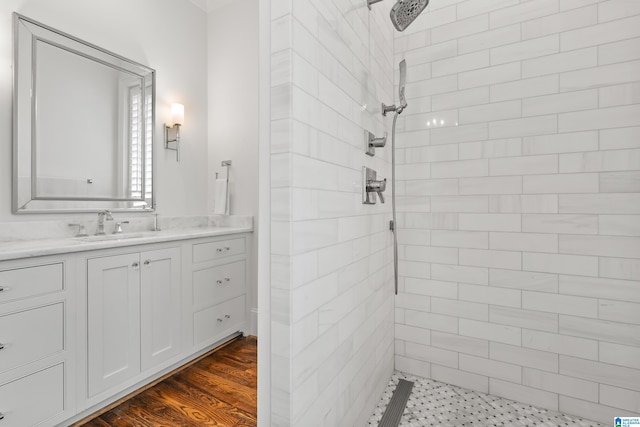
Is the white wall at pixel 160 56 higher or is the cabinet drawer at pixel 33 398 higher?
the white wall at pixel 160 56

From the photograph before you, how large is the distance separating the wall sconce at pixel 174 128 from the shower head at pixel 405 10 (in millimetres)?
1947

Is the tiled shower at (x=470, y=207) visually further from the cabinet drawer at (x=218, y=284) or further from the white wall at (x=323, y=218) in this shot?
the cabinet drawer at (x=218, y=284)

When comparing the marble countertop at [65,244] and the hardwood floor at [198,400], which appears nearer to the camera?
the marble countertop at [65,244]

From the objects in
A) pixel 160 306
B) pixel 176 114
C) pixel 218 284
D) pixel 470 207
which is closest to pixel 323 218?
pixel 470 207

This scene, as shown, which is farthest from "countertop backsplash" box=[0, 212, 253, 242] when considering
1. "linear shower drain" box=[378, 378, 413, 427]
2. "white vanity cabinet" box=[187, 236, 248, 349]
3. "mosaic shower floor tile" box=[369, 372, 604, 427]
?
"mosaic shower floor tile" box=[369, 372, 604, 427]

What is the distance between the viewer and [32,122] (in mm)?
1808

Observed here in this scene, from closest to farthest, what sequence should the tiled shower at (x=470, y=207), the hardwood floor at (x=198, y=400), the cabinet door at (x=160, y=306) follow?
the tiled shower at (x=470, y=207)
the hardwood floor at (x=198, y=400)
the cabinet door at (x=160, y=306)

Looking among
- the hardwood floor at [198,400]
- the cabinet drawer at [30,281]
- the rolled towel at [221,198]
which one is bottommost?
the hardwood floor at [198,400]

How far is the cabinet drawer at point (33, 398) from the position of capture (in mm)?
1312

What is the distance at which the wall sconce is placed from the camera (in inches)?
104

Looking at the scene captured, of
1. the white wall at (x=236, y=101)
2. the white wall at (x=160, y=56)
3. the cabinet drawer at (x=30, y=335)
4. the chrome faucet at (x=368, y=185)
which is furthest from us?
the white wall at (x=236, y=101)

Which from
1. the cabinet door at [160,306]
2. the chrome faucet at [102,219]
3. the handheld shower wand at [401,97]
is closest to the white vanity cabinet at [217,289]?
the cabinet door at [160,306]

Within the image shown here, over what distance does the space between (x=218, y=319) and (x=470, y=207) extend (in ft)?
6.54

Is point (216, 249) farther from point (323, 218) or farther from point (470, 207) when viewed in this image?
point (470, 207)
